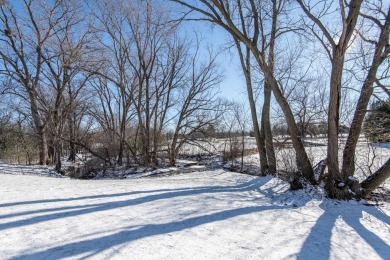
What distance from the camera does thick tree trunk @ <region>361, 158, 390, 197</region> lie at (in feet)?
22.6

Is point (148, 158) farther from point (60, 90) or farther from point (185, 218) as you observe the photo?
point (185, 218)

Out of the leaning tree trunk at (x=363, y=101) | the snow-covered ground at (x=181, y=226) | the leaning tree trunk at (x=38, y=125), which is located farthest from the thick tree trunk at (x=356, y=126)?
the leaning tree trunk at (x=38, y=125)

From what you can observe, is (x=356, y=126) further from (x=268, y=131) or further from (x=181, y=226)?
(x=181, y=226)

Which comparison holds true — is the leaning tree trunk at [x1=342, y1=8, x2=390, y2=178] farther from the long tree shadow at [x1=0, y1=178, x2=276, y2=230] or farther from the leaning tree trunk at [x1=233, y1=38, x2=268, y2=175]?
the leaning tree trunk at [x1=233, y1=38, x2=268, y2=175]

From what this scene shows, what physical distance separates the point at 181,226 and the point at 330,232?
7.89ft

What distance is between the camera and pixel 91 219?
3.98 m

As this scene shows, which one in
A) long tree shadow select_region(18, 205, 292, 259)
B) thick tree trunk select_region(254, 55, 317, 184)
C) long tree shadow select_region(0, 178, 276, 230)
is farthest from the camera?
thick tree trunk select_region(254, 55, 317, 184)

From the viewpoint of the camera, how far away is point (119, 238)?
3324 mm

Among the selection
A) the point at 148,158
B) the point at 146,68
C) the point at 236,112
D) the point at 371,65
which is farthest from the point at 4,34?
the point at 371,65

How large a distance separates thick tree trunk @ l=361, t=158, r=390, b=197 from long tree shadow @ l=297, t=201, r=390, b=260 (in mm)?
1088

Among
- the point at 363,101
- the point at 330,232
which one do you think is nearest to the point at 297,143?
the point at 363,101

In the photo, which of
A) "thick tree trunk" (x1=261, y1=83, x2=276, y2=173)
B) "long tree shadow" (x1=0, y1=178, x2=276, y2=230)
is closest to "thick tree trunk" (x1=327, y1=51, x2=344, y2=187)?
"long tree shadow" (x1=0, y1=178, x2=276, y2=230)

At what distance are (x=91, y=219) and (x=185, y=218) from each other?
142 centimetres

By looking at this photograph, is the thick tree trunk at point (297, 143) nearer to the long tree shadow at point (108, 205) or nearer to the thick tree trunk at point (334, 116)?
the thick tree trunk at point (334, 116)
